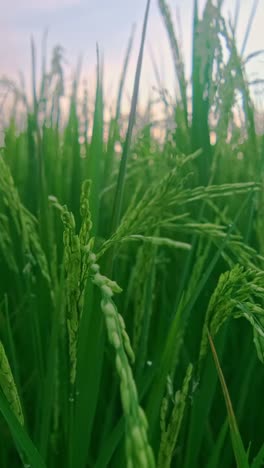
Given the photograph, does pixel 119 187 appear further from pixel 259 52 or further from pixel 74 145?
pixel 74 145

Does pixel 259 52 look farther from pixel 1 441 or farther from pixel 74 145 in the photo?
pixel 1 441

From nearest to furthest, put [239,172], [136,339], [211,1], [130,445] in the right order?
[130,445] < [136,339] < [211,1] < [239,172]

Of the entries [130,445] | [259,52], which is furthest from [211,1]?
[130,445]

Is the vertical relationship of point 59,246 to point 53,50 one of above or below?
below

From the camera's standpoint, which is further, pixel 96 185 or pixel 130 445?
pixel 96 185

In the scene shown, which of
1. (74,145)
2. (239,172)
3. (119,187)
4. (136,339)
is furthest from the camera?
(239,172)

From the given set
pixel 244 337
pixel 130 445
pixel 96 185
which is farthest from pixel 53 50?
pixel 130 445

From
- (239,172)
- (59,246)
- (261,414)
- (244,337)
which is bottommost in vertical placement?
(261,414)
